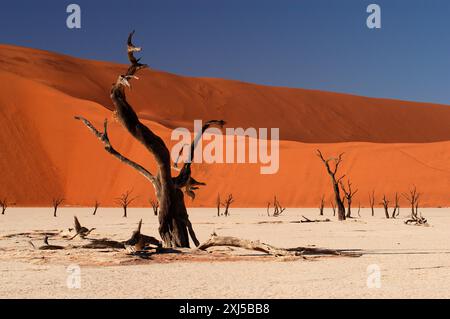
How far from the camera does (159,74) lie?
13150cm

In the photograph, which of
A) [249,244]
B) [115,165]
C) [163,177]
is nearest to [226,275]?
[249,244]

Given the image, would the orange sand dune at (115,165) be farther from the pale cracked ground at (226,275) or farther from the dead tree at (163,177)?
the dead tree at (163,177)

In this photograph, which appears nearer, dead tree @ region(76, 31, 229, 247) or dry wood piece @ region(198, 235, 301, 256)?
dry wood piece @ region(198, 235, 301, 256)

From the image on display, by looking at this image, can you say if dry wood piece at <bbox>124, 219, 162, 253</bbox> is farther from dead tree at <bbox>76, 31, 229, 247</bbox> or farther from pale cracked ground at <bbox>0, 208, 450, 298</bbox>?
dead tree at <bbox>76, 31, 229, 247</bbox>

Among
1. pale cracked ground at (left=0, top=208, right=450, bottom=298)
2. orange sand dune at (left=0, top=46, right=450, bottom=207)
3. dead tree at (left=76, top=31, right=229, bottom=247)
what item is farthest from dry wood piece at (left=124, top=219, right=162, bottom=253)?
orange sand dune at (left=0, top=46, right=450, bottom=207)

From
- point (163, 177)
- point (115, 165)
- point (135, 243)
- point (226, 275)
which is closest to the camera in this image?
point (226, 275)

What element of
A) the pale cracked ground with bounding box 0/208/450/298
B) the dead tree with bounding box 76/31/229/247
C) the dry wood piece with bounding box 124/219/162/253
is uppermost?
the dead tree with bounding box 76/31/229/247

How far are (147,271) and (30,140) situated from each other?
62.8 m

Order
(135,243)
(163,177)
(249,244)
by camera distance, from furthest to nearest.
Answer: (163,177) < (135,243) < (249,244)

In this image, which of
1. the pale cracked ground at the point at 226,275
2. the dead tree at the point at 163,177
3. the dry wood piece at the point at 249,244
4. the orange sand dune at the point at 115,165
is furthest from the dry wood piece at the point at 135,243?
the orange sand dune at the point at 115,165

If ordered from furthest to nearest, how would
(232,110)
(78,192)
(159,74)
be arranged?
(159,74), (232,110), (78,192)

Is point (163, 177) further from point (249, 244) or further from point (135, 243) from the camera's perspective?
point (249, 244)

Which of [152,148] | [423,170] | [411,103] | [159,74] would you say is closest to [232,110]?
[159,74]
